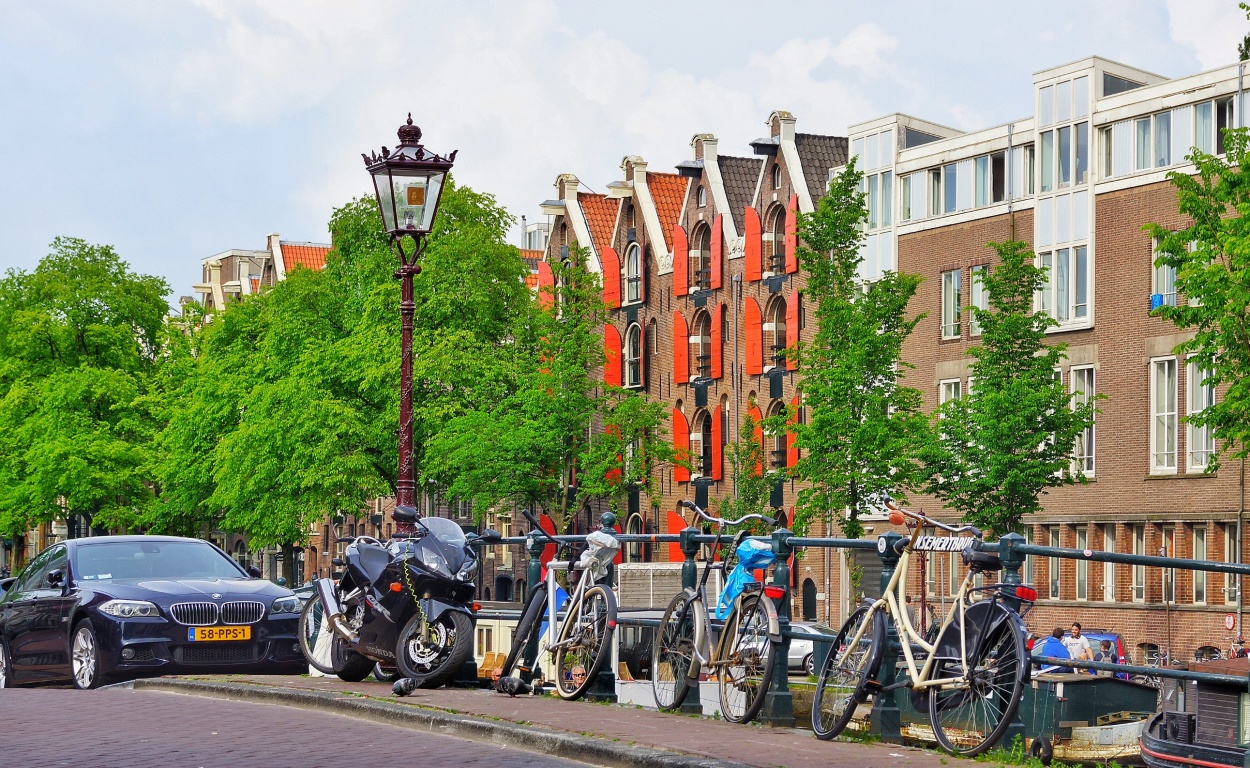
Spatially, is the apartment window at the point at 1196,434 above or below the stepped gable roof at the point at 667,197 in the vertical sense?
below

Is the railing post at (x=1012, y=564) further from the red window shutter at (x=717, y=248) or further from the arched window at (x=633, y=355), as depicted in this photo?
the arched window at (x=633, y=355)

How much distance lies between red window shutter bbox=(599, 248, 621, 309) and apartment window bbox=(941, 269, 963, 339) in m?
14.8

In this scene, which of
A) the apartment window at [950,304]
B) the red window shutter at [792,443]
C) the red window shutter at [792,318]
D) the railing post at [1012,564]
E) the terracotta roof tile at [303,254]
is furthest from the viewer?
the terracotta roof tile at [303,254]

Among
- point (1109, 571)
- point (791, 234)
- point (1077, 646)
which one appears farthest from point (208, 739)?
point (791, 234)

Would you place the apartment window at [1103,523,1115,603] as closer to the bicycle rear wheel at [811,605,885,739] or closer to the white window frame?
the white window frame

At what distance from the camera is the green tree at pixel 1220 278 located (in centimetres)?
3075

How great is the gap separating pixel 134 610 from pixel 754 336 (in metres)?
40.6

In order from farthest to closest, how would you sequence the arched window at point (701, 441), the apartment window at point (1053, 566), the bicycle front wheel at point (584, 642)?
1. the arched window at point (701, 441)
2. the apartment window at point (1053, 566)
3. the bicycle front wheel at point (584, 642)

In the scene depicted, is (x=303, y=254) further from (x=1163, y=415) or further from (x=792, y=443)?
(x=1163, y=415)

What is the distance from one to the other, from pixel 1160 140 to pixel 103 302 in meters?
38.6

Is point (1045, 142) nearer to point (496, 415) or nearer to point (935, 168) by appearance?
point (935, 168)

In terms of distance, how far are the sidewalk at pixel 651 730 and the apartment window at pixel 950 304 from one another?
38.3 meters

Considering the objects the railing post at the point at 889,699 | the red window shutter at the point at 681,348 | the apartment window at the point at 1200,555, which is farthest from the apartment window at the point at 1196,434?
the railing post at the point at 889,699

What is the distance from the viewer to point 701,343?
60.7 m
